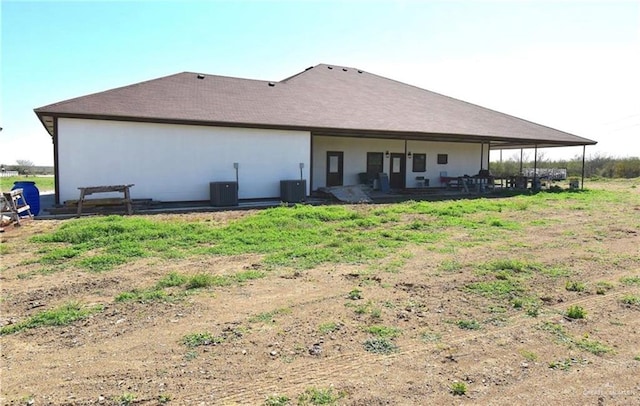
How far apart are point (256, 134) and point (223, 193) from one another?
269 centimetres

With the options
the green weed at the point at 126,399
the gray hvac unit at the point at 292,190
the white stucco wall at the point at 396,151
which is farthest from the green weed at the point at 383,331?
the white stucco wall at the point at 396,151

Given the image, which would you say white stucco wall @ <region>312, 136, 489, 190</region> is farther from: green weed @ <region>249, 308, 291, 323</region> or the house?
green weed @ <region>249, 308, 291, 323</region>

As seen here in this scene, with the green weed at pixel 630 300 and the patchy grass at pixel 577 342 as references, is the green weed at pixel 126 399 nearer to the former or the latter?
the patchy grass at pixel 577 342

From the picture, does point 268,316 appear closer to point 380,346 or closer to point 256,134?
point 380,346

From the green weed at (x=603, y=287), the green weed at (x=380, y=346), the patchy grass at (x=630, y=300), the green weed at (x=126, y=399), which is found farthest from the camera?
the green weed at (x=603, y=287)

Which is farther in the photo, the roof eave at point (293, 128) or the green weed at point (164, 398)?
the roof eave at point (293, 128)

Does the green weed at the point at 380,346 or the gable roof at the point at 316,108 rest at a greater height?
the gable roof at the point at 316,108

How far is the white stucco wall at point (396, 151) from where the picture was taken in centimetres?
1931

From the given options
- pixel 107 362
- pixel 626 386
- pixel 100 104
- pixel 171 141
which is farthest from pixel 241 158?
pixel 626 386

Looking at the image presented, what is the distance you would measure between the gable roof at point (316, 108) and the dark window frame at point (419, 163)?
2.26 meters

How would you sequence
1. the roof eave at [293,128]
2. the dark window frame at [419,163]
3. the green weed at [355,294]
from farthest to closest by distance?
1. the dark window frame at [419,163]
2. the roof eave at [293,128]
3. the green weed at [355,294]

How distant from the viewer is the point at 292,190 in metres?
15.0

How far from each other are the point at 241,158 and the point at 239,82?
5.81m

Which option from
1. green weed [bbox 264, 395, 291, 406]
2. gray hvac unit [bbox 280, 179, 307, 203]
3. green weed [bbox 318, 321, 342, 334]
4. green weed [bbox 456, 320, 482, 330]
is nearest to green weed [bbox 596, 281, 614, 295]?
green weed [bbox 456, 320, 482, 330]
